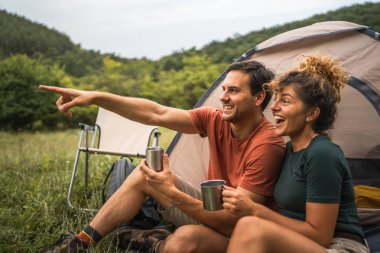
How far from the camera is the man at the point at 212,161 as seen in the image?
82.2 inches

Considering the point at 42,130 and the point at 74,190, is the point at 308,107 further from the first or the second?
the point at 42,130

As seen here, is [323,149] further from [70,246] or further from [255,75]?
[70,246]

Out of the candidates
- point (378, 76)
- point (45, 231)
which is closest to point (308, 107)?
point (378, 76)

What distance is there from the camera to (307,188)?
1.74 metres

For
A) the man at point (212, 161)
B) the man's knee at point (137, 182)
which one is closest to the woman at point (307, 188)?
the man at point (212, 161)

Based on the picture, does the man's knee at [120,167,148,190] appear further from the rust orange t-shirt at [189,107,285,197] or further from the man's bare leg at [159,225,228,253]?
the man's bare leg at [159,225,228,253]

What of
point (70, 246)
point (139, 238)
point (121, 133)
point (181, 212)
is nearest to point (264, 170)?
point (181, 212)

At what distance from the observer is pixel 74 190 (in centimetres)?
383

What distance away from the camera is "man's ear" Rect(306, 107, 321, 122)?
1.90 m

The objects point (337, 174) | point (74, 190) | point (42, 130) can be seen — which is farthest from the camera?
point (42, 130)

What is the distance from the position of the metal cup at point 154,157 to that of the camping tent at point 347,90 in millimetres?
1286

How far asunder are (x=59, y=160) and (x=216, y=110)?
11.1 feet

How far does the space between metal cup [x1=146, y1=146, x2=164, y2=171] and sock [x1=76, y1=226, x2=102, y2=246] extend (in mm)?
706

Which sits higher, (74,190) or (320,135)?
(320,135)
